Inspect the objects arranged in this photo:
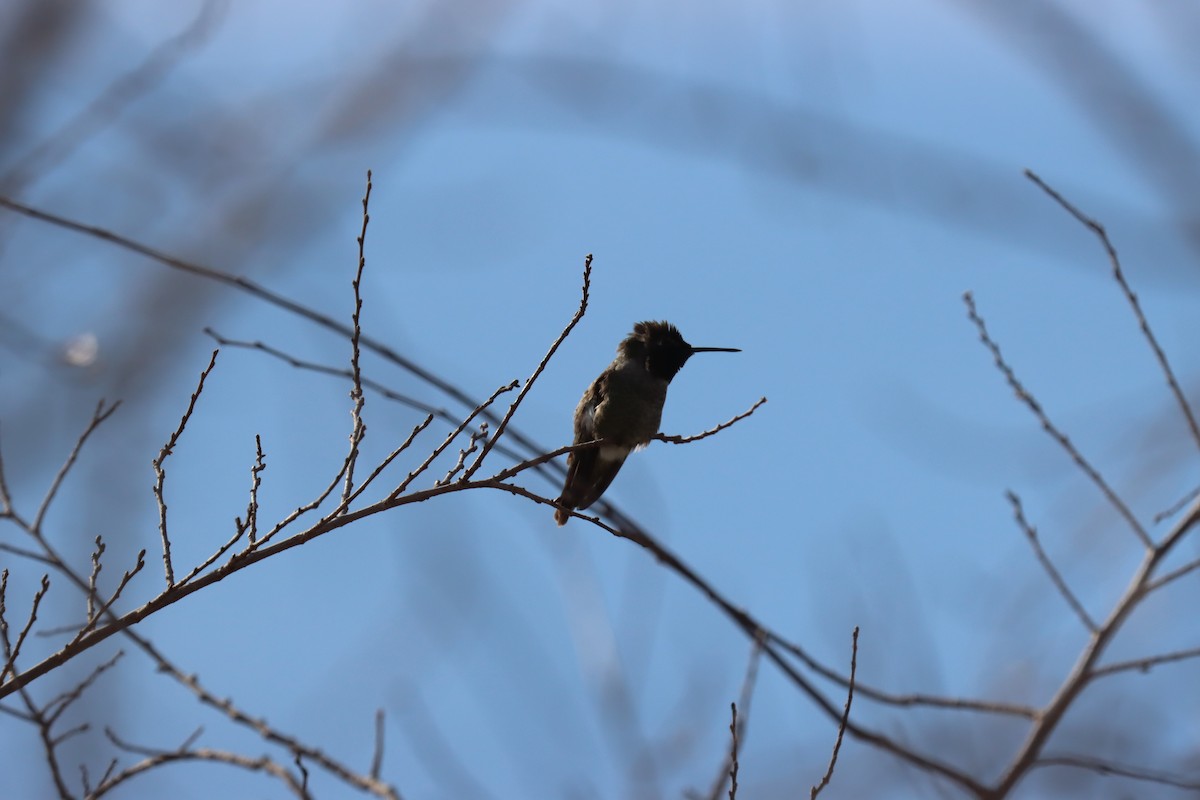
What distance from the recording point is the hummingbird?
18.9 ft

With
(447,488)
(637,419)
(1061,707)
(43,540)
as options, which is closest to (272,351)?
(43,540)

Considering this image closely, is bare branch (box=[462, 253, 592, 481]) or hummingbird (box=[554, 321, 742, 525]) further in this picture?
hummingbird (box=[554, 321, 742, 525])

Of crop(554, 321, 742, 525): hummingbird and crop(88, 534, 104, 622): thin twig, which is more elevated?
crop(554, 321, 742, 525): hummingbird

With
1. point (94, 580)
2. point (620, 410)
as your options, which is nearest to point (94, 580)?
point (94, 580)

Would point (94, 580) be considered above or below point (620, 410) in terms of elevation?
below

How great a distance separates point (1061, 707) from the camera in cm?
397

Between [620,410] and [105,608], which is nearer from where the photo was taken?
[105,608]

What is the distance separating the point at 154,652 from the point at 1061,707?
9.24 feet

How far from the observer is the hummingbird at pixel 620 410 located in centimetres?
576

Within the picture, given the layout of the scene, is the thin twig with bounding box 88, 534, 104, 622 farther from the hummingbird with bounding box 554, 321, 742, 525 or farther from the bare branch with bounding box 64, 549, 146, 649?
the hummingbird with bounding box 554, 321, 742, 525

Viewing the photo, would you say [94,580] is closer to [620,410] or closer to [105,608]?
[105,608]

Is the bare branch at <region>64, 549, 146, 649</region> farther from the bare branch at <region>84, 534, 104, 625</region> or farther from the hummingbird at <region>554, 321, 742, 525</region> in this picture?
the hummingbird at <region>554, 321, 742, 525</region>

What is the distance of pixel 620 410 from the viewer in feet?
19.1

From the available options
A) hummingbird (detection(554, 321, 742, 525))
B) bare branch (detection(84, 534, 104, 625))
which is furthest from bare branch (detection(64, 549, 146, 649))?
hummingbird (detection(554, 321, 742, 525))
